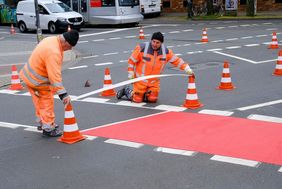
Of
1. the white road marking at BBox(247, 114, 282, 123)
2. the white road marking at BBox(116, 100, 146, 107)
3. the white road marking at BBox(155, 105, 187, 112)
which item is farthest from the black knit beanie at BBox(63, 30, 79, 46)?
the white road marking at BBox(247, 114, 282, 123)

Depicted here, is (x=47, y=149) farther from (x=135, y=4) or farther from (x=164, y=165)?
(x=135, y=4)

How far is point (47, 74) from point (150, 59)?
2.78 metres

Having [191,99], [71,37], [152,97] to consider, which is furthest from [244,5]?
[71,37]

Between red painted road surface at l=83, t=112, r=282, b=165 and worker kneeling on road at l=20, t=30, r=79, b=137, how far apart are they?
68 cm

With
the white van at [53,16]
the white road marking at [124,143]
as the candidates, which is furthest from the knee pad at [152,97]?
the white van at [53,16]

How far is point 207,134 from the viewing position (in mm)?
6902

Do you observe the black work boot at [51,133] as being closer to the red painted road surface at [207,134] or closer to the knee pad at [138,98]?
the red painted road surface at [207,134]

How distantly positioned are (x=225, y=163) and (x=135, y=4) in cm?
2549

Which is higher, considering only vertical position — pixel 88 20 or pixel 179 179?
pixel 88 20

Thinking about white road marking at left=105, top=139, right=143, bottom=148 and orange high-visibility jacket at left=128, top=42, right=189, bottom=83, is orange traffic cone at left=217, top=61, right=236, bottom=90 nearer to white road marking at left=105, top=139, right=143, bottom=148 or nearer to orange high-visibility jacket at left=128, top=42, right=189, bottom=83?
orange high-visibility jacket at left=128, top=42, right=189, bottom=83

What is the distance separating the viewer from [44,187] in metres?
5.23

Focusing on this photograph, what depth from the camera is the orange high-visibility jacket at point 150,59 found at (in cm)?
915

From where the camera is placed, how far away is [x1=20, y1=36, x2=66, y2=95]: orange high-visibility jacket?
6.55m

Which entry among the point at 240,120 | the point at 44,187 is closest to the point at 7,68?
the point at 240,120
